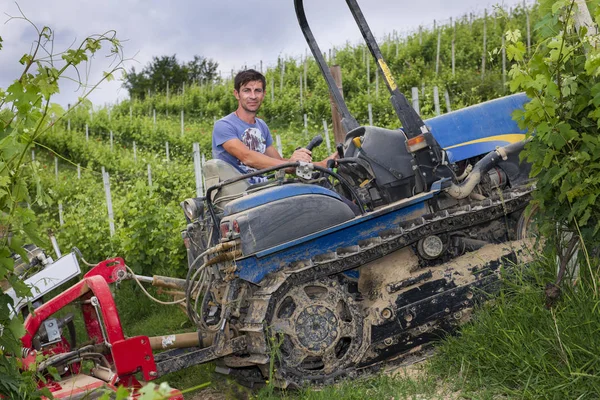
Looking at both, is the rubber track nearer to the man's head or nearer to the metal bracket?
the metal bracket

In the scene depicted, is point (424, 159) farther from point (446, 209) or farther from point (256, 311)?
point (256, 311)

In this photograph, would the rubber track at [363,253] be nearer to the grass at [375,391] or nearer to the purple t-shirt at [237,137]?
the grass at [375,391]

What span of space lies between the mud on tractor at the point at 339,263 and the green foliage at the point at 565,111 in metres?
1.08

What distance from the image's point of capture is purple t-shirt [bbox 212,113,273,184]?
632cm

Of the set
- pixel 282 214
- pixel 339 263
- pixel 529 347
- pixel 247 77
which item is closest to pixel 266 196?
pixel 282 214

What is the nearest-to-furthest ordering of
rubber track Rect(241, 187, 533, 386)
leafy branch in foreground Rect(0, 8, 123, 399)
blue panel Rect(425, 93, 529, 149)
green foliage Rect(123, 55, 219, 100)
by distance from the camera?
leafy branch in foreground Rect(0, 8, 123, 399)
rubber track Rect(241, 187, 533, 386)
blue panel Rect(425, 93, 529, 149)
green foliage Rect(123, 55, 219, 100)

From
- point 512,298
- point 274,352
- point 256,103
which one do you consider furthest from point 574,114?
point 256,103

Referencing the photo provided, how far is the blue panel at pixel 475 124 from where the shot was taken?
20.8 ft

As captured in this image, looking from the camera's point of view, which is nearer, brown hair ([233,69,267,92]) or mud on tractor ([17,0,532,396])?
mud on tractor ([17,0,532,396])

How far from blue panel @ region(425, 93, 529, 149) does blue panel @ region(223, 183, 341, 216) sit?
4.44 feet

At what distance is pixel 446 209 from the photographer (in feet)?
19.2

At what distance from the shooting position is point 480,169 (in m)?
5.91

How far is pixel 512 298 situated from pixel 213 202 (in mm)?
2410

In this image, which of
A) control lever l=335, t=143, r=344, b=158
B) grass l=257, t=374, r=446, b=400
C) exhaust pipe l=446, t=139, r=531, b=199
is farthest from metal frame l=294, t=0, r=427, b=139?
grass l=257, t=374, r=446, b=400
